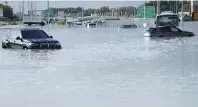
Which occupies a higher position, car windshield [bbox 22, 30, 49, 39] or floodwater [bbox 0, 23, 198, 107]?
car windshield [bbox 22, 30, 49, 39]

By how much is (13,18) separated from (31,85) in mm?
158625

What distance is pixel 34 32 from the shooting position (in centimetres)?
3052

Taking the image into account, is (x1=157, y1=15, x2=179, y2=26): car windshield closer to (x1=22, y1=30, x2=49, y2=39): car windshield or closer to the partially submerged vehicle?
the partially submerged vehicle

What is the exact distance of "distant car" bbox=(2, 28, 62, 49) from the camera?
1145 inches

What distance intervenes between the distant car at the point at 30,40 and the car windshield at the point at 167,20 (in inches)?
1651

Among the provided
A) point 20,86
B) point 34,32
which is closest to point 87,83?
point 20,86

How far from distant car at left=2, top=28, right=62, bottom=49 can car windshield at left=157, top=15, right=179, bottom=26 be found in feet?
138

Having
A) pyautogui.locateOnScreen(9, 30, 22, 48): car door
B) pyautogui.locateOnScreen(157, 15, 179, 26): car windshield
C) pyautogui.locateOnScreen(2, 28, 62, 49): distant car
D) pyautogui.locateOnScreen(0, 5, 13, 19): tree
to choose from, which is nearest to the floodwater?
pyautogui.locateOnScreen(2, 28, 62, 49): distant car

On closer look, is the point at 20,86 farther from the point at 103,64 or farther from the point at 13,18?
the point at 13,18

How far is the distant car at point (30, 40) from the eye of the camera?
29.1 meters

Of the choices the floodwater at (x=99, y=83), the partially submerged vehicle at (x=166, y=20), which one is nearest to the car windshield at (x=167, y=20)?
the partially submerged vehicle at (x=166, y=20)

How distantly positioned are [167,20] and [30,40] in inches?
1829

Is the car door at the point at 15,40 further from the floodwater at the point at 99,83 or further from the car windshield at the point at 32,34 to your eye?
the floodwater at the point at 99,83

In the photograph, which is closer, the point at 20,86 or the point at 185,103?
the point at 185,103
